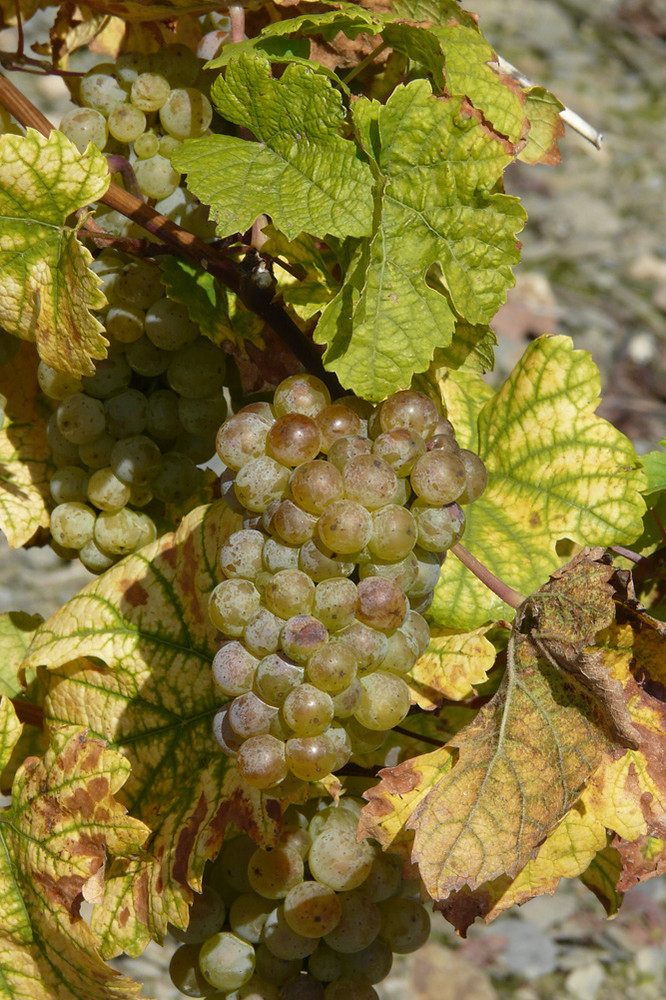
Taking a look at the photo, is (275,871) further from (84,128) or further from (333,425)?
(84,128)

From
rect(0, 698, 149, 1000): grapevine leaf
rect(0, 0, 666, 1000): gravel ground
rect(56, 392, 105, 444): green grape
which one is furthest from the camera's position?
rect(0, 0, 666, 1000): gravel ground

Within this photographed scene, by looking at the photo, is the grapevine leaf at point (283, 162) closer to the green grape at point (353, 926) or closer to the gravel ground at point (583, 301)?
the green grape at point (353, 926)

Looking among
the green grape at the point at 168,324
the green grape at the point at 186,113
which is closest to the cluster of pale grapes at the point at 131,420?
the green grape at the point at 168,324

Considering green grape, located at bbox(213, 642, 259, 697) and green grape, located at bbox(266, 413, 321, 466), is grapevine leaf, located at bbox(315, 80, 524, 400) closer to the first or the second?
green grape, located at bbox(266, 413, 321, 466)

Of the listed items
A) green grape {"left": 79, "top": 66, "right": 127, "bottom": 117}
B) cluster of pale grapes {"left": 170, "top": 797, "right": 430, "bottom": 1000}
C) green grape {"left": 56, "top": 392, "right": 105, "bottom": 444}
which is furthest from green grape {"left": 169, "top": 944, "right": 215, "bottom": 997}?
green grape {"left": 79, "top": 66, "right": 127, "bottom": 117}

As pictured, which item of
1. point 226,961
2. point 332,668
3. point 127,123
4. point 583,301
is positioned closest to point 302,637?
point 332,668

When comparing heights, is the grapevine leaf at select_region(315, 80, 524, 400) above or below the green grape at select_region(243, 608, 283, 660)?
above

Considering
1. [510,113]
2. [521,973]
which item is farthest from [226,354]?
[521,973]

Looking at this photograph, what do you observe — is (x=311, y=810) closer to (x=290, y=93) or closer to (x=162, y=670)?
(x=162, y=670)

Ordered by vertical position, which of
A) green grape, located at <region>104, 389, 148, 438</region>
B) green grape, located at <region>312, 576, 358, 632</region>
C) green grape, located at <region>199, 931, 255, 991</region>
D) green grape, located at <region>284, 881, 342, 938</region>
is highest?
green grape, located at <region>312, 576, 358, 632</region>
